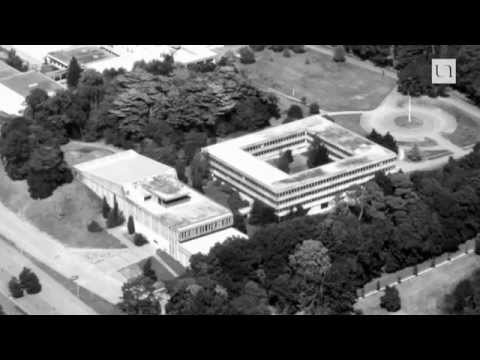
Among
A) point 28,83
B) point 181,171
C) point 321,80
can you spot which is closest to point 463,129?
point 321,80

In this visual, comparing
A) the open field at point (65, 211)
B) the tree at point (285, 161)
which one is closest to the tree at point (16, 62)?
the open field at point (65, 211)

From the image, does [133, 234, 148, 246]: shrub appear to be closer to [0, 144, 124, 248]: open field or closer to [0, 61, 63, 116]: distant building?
[0, 144, 124, 248]: open field

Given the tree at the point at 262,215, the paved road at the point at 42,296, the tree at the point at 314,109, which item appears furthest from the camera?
the tree at the point at 314,109

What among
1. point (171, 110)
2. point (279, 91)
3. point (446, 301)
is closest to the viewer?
point (446, 301)

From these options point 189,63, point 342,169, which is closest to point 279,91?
point 189,63

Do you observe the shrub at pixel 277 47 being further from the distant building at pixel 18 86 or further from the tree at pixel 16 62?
the tree at pixel 16 62

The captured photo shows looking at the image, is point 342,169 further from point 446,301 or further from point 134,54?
point 134,54
